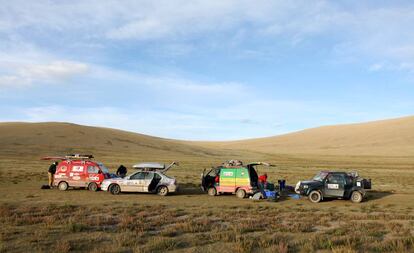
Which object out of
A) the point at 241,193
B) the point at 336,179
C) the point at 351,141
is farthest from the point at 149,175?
the point at 351,141

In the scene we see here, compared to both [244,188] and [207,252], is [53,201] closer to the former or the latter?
[244,188]

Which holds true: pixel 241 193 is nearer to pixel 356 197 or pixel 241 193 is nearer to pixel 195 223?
pixel 356 197

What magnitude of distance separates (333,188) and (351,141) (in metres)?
108

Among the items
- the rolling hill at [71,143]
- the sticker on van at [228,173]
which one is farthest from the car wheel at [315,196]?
the rolling hill at [71,143]

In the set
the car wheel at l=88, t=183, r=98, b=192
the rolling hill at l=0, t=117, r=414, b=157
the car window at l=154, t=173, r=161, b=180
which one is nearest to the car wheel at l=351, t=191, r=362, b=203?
the car window at l=154, t=173, r=161, b=180

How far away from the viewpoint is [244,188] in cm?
2159

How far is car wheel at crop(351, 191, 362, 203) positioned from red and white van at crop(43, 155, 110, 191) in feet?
43.8

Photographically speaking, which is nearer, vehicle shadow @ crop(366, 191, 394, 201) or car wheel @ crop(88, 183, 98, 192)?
vehicle shadow @ crop(366, 191, 394, 201)

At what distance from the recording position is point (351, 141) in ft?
401

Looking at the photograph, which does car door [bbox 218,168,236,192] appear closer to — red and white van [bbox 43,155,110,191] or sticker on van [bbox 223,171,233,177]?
sticker on van [bbox 223,171,233,177]

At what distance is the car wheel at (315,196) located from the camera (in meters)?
20.4

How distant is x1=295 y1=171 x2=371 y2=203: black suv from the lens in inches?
808

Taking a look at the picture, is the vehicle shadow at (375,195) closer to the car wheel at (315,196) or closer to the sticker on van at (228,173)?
the car wheel at (315,196)

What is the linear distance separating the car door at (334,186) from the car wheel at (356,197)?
58 centimetres
